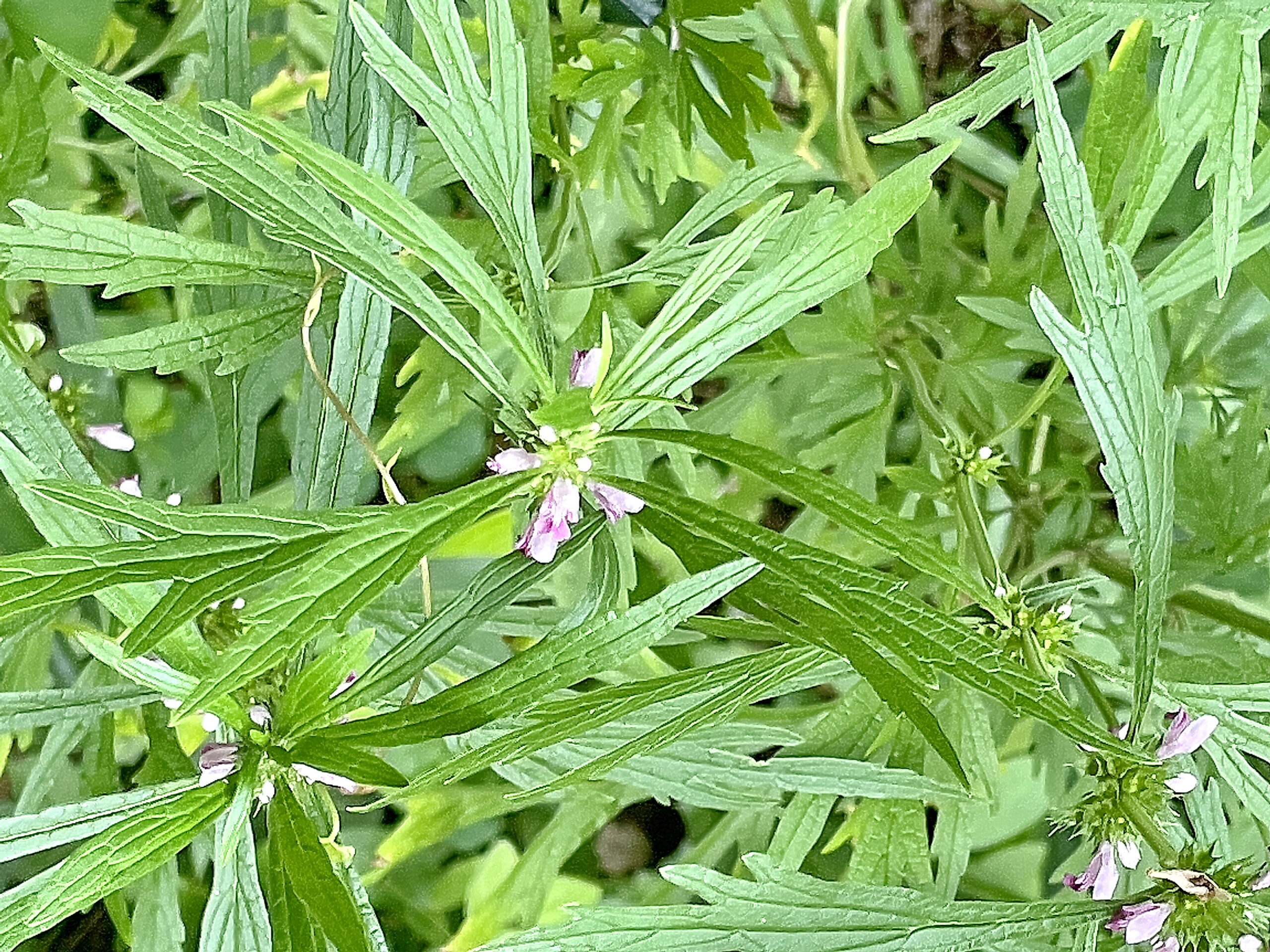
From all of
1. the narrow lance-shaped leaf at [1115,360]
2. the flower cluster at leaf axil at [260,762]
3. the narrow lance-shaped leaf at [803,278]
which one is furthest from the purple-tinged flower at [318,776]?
the narrow lance-shaped leaf at [1115,360]

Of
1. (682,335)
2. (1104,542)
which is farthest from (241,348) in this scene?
(1104,542)

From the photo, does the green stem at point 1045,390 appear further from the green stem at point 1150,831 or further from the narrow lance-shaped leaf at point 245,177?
the narrow lance-shaped leaf at point 245,177

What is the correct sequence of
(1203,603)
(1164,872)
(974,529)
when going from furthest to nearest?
(1203,603) → (974,529) → (1164,872)

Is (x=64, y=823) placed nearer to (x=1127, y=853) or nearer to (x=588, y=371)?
(x=588, y=371)

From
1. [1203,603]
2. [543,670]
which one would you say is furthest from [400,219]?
[1203,603]

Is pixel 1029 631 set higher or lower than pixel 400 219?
lower

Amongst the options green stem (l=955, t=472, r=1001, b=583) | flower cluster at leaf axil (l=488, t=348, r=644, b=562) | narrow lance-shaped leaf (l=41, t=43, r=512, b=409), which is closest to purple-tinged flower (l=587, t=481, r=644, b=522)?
flower cluster at leaf axil (l=488, t=348, r=644, b=562)

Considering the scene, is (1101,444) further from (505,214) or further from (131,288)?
(131,288)
